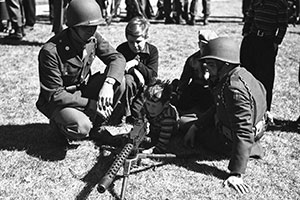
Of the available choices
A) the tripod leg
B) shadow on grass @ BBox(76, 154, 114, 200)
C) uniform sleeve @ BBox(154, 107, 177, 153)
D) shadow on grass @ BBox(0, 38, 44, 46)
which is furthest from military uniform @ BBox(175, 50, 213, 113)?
shadow on grass @ BBox(0, 38, 44, 46)

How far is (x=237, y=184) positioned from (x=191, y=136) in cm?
83

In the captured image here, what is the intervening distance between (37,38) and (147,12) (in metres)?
4.35

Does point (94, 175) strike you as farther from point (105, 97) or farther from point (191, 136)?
point (191, 136)

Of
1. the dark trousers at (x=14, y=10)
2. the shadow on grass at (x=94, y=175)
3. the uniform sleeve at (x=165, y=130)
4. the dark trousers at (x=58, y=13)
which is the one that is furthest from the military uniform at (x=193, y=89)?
the dark trousers at (x=14, y=10)

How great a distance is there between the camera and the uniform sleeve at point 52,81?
3.68 meters

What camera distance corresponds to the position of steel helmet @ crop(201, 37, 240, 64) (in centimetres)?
345

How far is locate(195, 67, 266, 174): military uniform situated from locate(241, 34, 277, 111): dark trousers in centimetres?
126

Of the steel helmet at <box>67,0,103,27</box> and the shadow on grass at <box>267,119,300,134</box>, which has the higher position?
the steel helmet at <box>67,0,103,27</box>

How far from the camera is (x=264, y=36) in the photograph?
499 centimetres

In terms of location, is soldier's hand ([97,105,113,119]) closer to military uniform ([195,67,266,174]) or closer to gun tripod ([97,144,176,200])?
gun tripod ([97,144,176,200])

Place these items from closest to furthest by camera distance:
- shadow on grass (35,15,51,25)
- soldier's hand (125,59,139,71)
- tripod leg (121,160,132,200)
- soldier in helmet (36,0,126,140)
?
tripod leg (121,160,132,200)
soldier in helmet (36,0,126,140)
soldier's hand (125,59,139,71)
shadow on grass (35,15,51,25)

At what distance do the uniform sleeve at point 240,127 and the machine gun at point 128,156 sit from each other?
550 mm

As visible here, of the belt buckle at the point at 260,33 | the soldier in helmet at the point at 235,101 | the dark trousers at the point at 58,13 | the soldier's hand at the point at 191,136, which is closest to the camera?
the soldier in helmet at the point at 235,101

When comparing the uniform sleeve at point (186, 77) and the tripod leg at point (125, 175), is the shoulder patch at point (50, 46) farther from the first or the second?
the uniform sleeve at point (186, 77)
